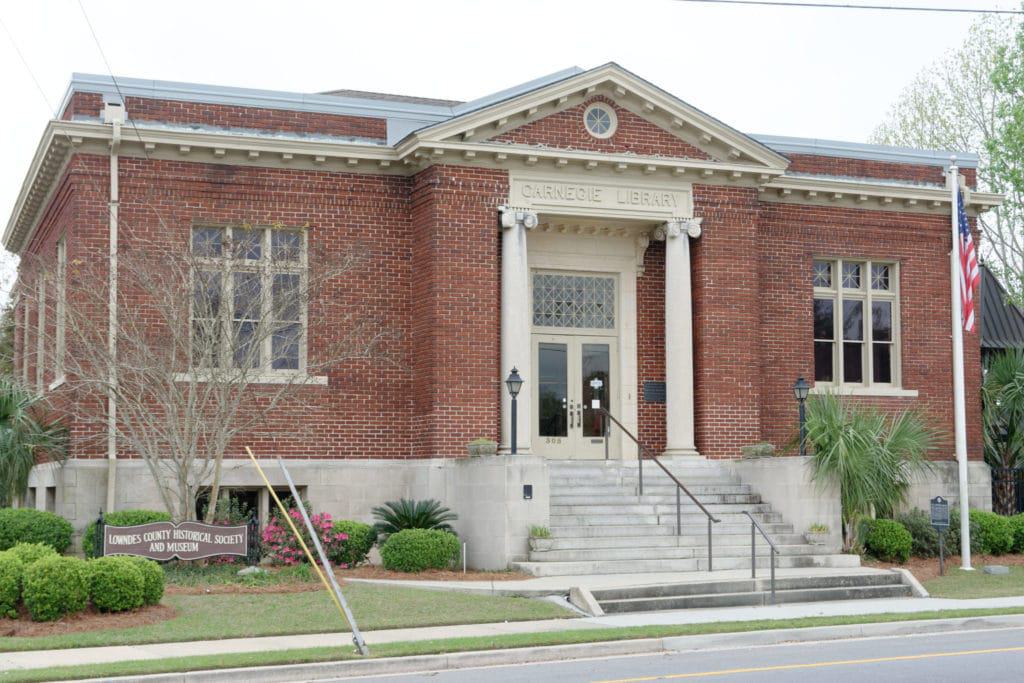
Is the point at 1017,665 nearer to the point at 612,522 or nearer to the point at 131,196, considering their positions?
the point at 612,522

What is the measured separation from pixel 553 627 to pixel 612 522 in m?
5.85

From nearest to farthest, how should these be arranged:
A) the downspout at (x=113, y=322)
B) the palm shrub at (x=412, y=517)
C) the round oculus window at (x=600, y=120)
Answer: the downspout at (x=113, y=322), the palm shrub at (x=412, y=517), the round oculus window at (x=600, y=120)

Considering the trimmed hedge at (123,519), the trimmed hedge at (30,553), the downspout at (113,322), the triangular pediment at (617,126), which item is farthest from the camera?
the triangular pediment at (617,126)

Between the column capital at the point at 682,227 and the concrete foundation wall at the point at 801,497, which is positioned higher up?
the column capital at the point at 682,227

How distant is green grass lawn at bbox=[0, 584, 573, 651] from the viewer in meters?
14.5

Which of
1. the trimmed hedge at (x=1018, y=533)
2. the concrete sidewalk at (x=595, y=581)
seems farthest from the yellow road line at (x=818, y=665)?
the trimmed hedge at (x=1018, y=533)

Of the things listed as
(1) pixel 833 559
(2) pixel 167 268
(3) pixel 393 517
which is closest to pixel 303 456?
(3) pixel 393 517

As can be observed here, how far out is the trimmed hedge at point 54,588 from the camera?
49.7 ft

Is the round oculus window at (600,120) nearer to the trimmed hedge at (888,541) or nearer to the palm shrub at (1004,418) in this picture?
the trimmed hedge at (888,541)

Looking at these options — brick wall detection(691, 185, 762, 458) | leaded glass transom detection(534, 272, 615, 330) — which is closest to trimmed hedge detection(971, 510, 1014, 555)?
brick wall detection(691, 185, 762, 458)

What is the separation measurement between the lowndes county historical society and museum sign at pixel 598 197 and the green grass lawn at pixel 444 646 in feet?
31.5

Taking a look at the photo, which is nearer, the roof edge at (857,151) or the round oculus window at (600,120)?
the round oculus window at (600,120)

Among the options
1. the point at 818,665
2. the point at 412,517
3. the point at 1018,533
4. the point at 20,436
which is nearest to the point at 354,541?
the point at 412,517

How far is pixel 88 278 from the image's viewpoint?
20906 mm
